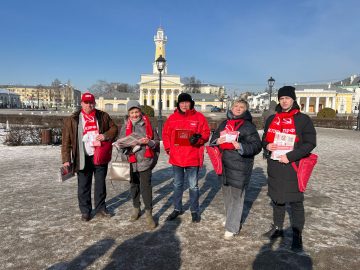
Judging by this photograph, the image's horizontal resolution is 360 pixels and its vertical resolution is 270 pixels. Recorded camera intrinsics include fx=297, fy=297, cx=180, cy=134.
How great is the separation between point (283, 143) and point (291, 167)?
325mm

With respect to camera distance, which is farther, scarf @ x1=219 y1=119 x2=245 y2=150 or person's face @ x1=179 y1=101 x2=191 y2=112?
person's face @ x1=179 y1=101 x2=191 y2=112

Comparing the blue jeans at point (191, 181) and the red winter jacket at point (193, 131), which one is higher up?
the red winter jacket at point (193, 131)

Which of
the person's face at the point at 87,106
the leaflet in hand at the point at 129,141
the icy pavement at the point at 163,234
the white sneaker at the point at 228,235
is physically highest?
the person's face at the point at 87,106

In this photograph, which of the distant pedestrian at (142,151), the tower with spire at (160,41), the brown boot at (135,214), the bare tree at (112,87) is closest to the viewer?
the distant pedestrian at (142,151)

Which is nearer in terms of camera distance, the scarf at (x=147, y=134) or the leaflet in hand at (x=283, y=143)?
the leaflet in hand at (x=283, y=143)

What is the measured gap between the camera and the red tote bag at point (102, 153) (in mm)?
4719

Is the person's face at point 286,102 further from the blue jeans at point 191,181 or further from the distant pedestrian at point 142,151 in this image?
the distant pedestrian at point 142,151

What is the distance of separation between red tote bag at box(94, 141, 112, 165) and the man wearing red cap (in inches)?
2.9

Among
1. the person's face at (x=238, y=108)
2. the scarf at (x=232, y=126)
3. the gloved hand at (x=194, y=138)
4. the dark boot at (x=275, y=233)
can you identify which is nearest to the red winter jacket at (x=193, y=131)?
the gloved hand at (x=194, y=138)

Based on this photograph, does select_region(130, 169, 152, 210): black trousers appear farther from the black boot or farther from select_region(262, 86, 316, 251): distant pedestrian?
the black boot

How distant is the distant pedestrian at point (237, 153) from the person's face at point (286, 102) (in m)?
0.48

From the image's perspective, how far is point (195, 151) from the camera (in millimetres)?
4711

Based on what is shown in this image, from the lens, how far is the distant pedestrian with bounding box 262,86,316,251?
372cm

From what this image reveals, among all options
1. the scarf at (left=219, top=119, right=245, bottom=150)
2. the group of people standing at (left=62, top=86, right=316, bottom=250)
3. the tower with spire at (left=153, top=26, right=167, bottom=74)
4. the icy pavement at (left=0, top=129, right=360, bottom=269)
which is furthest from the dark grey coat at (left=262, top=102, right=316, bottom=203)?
the tower with spire at (left=153, top=26, right=167, bottom=74)
